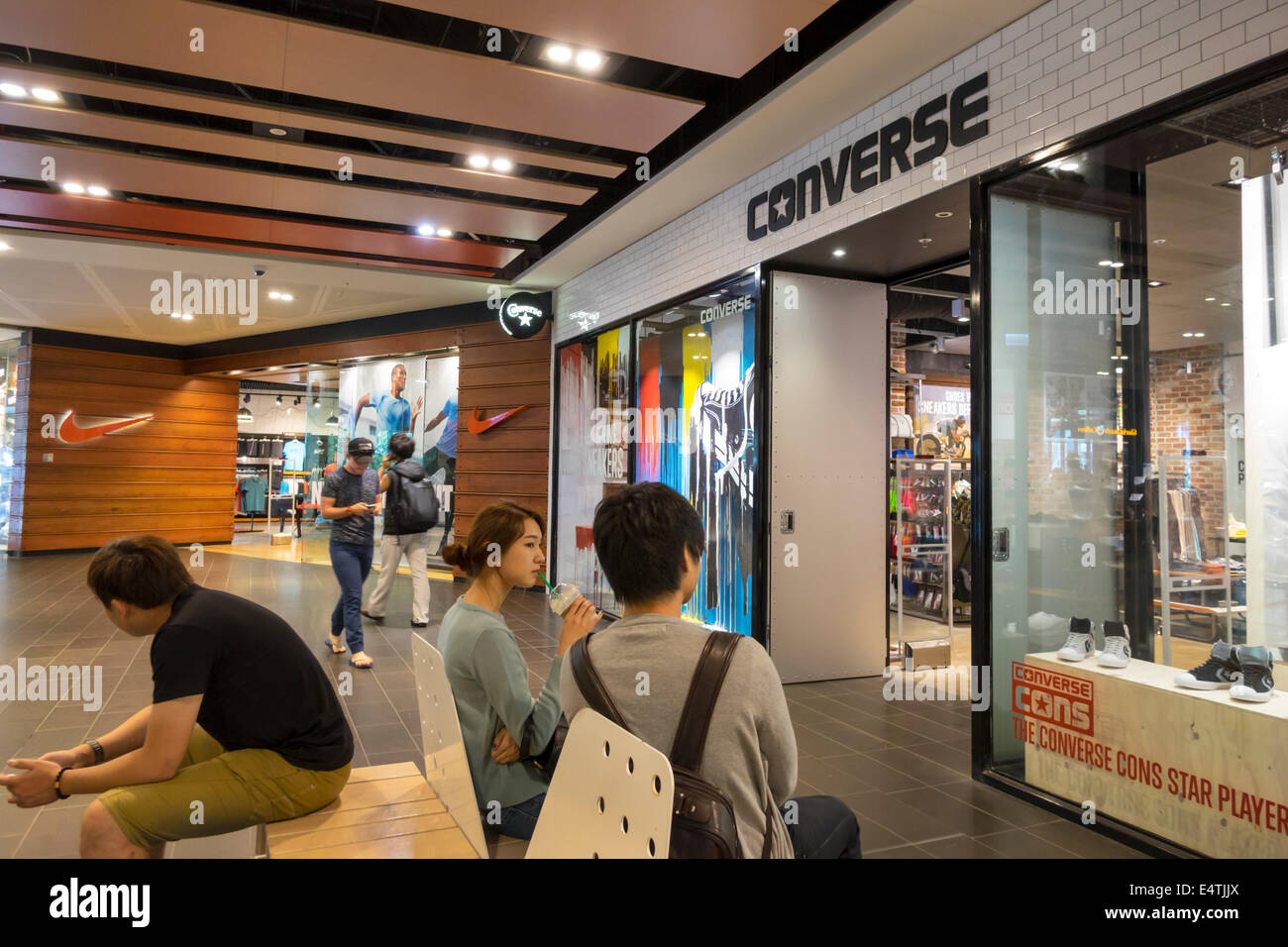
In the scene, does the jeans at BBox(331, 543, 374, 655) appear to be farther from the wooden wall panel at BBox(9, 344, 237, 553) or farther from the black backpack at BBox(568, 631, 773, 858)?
the wooden wall panel at BBox(9, 344, 237, 553)

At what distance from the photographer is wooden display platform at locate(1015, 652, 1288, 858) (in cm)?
252

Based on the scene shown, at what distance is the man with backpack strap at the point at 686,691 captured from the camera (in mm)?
1317

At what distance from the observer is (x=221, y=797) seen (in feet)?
6.34

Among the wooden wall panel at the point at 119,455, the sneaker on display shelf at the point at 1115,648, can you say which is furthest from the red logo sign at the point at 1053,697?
the wooden wall panel at the point at 119,455

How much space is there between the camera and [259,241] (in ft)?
25.3

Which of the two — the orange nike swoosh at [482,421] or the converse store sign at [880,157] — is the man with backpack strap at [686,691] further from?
the orange nike swoosh at [482,421]

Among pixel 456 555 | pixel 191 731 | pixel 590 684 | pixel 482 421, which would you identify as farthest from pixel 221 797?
pixel 482 421

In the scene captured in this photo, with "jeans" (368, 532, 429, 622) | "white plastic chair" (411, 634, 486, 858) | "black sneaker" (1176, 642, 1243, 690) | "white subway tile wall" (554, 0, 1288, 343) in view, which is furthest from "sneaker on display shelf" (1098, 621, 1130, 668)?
"jeans" (368, 532, 429, 622)

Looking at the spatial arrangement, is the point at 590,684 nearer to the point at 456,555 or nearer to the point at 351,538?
the point at 456,555

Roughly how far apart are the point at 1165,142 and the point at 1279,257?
751 mm

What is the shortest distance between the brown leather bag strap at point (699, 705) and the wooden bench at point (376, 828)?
776 millimetres

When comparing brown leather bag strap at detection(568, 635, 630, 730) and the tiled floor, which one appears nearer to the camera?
brown leather bag strap at detection(568, 635, 630, 730)

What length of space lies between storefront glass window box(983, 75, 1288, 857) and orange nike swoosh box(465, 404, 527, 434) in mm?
6679

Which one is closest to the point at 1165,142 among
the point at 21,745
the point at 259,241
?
the point at 21,745
